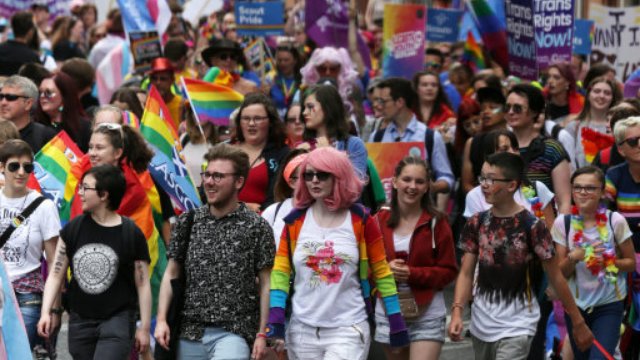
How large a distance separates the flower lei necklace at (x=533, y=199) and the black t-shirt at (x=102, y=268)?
104 inches

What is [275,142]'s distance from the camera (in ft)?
31.0

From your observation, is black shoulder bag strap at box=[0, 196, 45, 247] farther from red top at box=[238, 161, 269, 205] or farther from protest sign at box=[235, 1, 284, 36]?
protest sign at box=[235, 1, 284, 36]

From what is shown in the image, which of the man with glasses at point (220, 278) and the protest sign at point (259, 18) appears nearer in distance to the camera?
the man with glasses at point (220, 278)

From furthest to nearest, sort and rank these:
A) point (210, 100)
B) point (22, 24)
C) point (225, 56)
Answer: point (22, 24) < point (225, 56) < point (210, 100)

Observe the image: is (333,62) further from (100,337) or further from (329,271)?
(329,271)

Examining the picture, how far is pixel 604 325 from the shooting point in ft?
28.7

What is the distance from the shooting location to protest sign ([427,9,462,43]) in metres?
17.7

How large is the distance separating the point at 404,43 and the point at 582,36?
267 centimetres

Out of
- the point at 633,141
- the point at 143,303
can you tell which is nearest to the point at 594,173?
the point at 633,141

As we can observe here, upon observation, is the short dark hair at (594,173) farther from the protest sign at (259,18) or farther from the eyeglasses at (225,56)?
the protest sign at (259,18)

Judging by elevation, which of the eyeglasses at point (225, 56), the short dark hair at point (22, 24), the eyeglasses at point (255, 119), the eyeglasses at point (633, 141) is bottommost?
the eyeglasses at point (633, 141)

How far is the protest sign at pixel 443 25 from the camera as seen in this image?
17.7 m

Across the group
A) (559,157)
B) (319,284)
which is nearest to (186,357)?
(319,284)

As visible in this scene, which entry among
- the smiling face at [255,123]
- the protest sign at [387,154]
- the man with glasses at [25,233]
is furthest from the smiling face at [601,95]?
the man with glasses at [25,233]
